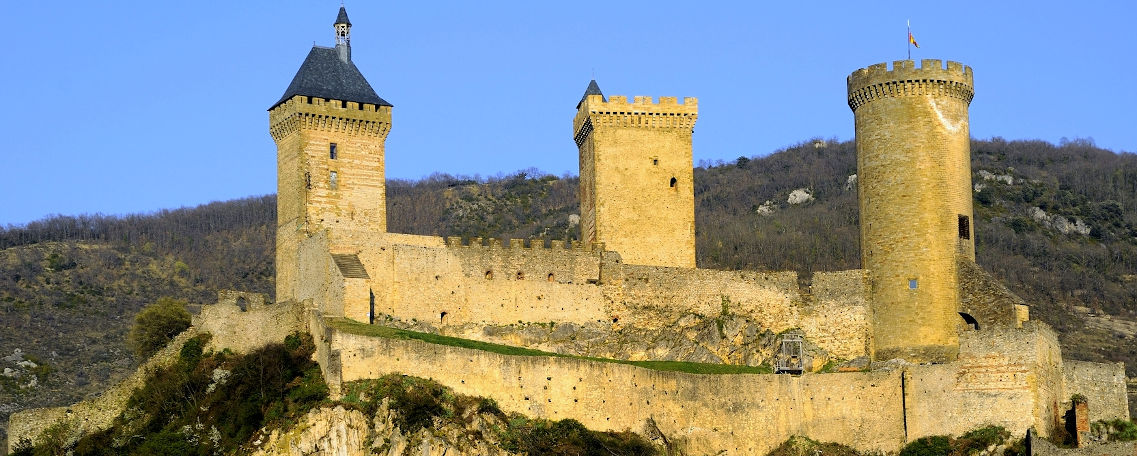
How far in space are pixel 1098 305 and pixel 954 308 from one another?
2957cm

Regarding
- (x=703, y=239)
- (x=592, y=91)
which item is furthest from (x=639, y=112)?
(x=703, y=239)

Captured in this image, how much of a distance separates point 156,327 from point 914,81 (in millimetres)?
23100

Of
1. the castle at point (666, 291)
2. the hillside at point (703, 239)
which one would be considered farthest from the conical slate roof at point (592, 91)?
the hillside at point (703, 239)

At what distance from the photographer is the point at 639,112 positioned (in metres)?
50.1

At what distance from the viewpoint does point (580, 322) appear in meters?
47.4

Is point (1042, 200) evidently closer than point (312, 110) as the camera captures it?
No

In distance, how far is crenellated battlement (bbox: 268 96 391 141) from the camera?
47.0 metres

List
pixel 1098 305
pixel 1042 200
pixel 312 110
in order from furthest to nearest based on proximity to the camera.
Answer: pixel 1042 200
pixel 1098 305
pixel 312 110

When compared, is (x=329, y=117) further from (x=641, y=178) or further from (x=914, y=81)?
(x=914, y=81)

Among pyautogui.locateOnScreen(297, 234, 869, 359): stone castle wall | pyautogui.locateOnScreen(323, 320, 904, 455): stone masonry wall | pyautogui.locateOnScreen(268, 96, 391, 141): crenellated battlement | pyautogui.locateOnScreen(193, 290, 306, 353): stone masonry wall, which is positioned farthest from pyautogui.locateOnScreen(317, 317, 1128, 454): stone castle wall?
pyautogui.locateOnScreen(268, 96, 391, 141): crenellated battlement

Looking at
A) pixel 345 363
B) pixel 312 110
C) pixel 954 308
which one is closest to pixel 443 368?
pixel 345 363

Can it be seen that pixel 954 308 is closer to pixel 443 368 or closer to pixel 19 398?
pixel 443 368

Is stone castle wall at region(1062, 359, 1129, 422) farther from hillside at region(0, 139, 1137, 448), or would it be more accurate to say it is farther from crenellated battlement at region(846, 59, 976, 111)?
hillside at region(0, 139, 1137, 448)

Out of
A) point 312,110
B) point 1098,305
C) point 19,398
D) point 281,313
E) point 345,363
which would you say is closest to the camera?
point 345,363
